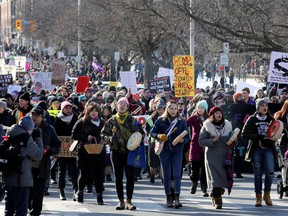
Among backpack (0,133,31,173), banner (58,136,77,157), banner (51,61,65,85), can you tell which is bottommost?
banner (58,136,77,157)

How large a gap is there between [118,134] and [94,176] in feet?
3.22

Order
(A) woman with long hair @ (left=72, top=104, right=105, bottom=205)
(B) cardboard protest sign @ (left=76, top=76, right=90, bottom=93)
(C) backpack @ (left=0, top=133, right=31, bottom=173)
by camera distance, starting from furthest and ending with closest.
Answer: (B) cardboard protest sign @ (left=76, top=76, right=90, bottom=93) → (A) woman with long hair @ (left=72, top=104, right=105, bottom=205) → (C) backpack @ (left=0, top=133, right=31, bottom=173)

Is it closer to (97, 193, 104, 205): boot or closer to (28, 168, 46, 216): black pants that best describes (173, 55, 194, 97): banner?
(97, 193, 104, 205): boot

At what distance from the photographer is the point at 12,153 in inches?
418

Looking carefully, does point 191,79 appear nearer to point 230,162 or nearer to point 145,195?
point 145,195

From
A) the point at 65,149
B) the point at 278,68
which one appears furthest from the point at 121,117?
the point at 278,68

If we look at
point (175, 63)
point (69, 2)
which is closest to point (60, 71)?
point (175, 63)

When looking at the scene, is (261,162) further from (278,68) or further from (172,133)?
(278,68)

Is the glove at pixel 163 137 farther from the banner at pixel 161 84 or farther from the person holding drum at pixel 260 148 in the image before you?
the banner at pixel 161 84

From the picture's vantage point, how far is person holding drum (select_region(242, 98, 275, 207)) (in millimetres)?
14148

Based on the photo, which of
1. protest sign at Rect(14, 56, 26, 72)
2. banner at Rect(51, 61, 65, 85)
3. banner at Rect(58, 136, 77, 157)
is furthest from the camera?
protest sign at Rect(14, 56, 26, 72)

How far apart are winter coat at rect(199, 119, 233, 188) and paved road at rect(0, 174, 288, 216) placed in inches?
18.1

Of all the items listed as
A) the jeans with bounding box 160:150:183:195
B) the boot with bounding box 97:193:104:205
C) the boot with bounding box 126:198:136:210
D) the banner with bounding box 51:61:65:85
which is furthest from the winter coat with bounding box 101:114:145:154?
the banner with bounding box 51:61:65:85

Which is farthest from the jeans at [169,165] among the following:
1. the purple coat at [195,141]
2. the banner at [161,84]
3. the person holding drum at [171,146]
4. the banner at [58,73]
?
the banner at [58,73]
